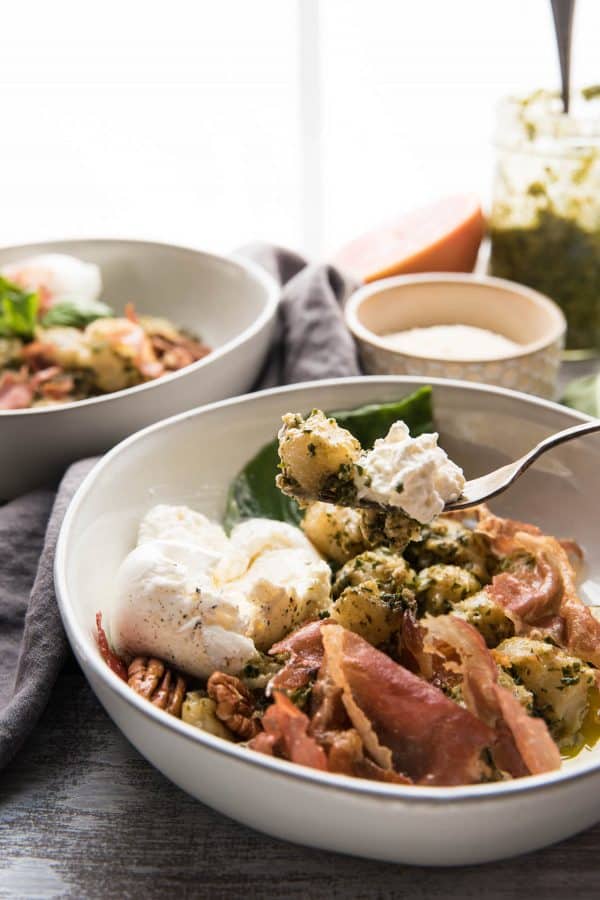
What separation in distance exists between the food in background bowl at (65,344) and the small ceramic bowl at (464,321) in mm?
497

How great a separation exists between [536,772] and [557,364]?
4.23ft

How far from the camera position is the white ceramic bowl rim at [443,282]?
7.36ft

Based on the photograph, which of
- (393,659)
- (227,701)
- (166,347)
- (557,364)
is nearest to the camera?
(227,701)

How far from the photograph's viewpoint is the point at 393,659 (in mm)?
1580

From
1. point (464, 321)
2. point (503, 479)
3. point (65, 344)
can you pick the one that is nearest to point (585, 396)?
point (464, 321)

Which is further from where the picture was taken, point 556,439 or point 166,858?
point 556,439

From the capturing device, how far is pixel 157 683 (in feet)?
4.90

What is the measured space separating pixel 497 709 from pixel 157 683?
528mm

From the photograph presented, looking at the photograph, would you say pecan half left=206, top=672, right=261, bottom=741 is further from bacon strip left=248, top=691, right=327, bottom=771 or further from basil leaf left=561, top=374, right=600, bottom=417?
basil leaf left=561, top=374, right=600, bottom=417

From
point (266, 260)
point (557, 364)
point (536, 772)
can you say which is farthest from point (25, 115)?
point (536, 772)

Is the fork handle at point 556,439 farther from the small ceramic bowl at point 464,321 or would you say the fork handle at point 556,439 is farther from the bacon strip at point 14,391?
the bacon strip at point 14,391

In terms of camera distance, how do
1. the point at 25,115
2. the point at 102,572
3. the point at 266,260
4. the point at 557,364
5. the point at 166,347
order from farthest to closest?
1. the point at 25,115
2. the point at 266,260
3. the point at 166,347
4. the point at 557,364
5. the point at 102,572

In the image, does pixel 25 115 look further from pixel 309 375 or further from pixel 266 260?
pixel 309 375

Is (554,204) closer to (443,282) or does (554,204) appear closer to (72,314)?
(443,282)
